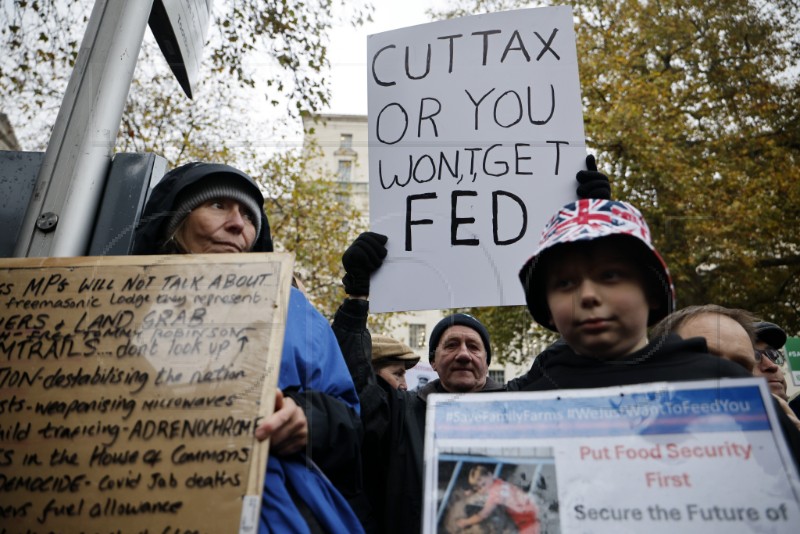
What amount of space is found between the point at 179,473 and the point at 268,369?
260mm

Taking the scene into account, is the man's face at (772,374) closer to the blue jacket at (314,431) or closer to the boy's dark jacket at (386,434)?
the boy's dark jacket at (386,434)

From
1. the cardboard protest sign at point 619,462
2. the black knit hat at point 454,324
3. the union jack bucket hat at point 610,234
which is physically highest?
the black knit hat at point 454,324

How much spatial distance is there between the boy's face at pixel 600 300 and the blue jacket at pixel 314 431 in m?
0.60

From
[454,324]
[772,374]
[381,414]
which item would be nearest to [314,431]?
[381,414]

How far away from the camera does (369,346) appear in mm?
1881

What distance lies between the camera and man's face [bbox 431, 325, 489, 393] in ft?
8.36

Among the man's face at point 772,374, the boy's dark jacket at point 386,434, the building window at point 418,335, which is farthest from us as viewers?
the man's face at point 772,374

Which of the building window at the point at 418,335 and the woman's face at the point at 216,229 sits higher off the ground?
the building window at the point at 418,335

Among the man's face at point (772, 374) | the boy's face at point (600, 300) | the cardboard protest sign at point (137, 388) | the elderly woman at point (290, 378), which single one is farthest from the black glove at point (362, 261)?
the man's face at point (772, 374)

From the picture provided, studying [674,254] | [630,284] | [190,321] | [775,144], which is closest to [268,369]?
[190,321]

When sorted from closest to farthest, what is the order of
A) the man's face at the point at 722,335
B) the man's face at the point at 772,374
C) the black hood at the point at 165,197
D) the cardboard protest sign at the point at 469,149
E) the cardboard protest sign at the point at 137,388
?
the cardboard protest sign at the point at 137,388
the man's face at the point at 722,335
the black hood at the point at 165,197
the cardboard protest sign at the point at 469,149
the man's face at the point at 772,374

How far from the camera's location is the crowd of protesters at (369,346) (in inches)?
44.7

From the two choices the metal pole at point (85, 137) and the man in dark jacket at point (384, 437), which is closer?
the metal pole at point (85, 137)

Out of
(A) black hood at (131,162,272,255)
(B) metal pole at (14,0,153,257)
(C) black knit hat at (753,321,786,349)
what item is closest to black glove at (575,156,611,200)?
(A) black hood at (131,162,272,255)
